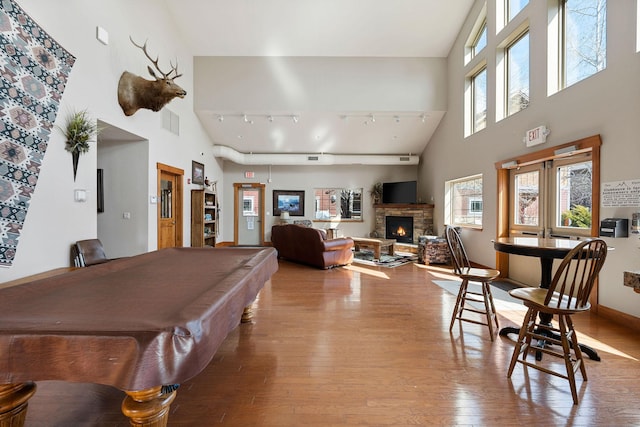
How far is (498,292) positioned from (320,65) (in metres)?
6.19

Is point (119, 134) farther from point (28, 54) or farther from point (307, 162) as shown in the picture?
point (307, 162)

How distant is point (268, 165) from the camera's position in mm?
9672

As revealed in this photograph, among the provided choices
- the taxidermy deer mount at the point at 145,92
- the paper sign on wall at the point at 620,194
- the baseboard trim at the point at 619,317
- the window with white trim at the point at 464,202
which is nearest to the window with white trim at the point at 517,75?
the window with white trim at the point at 464,202

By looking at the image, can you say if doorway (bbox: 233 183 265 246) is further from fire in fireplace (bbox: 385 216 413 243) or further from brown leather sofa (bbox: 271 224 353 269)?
fire in fireplace (bbox: 385 216 413 243)

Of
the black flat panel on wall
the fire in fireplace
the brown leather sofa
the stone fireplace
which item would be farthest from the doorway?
the black flat panel on wall

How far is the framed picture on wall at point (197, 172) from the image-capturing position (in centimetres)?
718

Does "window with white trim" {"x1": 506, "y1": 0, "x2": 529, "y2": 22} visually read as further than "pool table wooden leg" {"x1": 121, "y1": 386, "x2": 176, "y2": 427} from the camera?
Yes

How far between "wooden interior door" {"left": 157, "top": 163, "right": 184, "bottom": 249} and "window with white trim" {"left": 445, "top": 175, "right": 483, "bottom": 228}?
20.7 feet

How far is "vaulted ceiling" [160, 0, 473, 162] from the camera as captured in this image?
20.1ft

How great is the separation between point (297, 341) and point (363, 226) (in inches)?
290

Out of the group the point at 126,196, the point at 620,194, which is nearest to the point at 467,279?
the point at 620,194

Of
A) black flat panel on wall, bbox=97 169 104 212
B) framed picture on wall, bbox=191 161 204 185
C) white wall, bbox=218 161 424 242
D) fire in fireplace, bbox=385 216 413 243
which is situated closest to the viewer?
black flat panel on wall, bbox=97 169 104 212

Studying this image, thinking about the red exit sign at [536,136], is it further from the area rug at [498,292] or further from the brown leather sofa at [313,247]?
the brown leather sofa at [313,247]

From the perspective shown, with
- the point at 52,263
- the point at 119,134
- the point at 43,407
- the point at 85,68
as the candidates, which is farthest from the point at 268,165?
the point at 43,407
